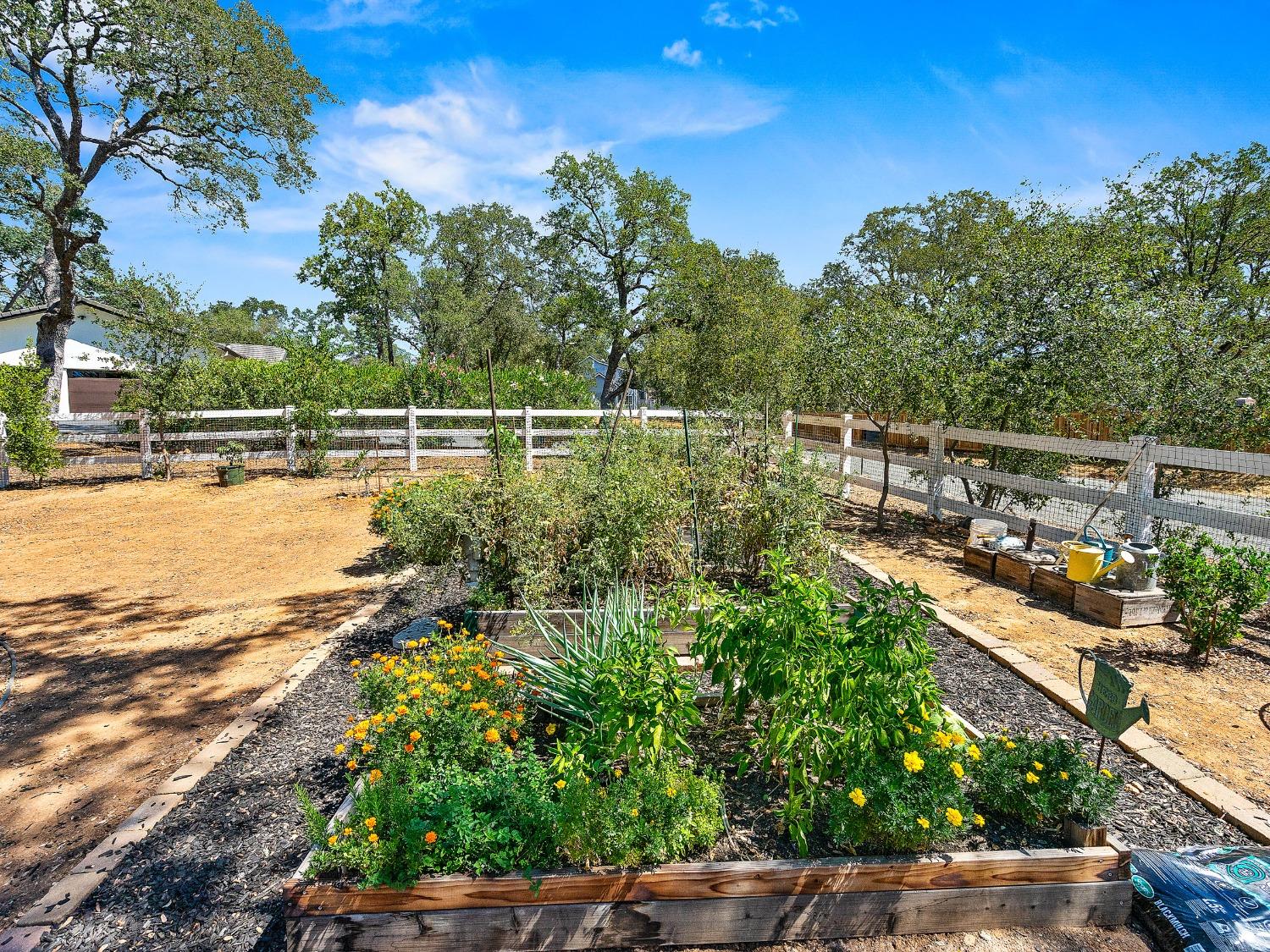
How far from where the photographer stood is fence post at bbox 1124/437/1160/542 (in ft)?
19.0

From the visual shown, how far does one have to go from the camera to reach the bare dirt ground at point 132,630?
9.80 feet

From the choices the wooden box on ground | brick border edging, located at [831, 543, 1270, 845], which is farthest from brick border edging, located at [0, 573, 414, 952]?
brick border edging, located at [831, 543, 1270, 845]

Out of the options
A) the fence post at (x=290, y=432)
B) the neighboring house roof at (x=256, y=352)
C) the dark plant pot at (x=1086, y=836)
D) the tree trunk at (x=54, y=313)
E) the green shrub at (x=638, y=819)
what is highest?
the neighboring house roof at (x=256, y=352)

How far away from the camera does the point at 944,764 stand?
7.64 ft

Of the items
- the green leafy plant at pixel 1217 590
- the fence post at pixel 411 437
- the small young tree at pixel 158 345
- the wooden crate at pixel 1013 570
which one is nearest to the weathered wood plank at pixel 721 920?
the green leafy plant at pixel 1217 590

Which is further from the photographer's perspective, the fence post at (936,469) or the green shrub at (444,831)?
the fence post at (936,469)

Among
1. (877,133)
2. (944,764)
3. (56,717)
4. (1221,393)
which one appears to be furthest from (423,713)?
(877,133)

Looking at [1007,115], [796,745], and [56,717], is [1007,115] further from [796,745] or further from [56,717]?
[56,717]

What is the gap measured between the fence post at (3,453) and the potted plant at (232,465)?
Result: 9.96 ft

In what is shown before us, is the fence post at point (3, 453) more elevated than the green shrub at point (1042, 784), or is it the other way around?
the fence post at point (3, 453)

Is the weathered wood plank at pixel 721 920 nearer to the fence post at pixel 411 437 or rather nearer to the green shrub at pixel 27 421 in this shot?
the fence post at pixel 411 437

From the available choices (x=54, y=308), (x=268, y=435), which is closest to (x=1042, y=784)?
(x=268, y=435)

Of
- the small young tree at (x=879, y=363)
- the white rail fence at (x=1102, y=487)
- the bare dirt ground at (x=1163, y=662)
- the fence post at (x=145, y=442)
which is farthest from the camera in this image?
the fence post at (x=145, y=442)

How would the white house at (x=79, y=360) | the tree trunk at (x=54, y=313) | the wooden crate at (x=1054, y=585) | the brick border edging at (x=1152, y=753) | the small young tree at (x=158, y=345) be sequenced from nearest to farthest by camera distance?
1. the brick border edging at (x=1152, y=753)
2. the wooden crate at (x=1054, y=585)
3. the small young tree at (x=158, y=345)
4. the tree trunk at (x=54, y=313)
5. the white house at (x=79, y=360)
